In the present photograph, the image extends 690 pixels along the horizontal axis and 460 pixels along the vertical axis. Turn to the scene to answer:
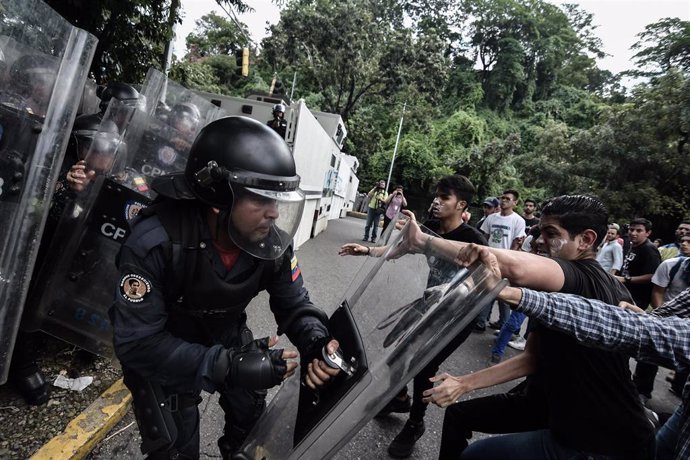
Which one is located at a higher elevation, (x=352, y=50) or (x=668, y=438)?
(x=352, y=50)

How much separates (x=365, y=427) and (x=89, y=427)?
70.4 inches

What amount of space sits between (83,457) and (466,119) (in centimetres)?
2884

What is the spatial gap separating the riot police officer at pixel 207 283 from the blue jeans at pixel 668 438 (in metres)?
1.34

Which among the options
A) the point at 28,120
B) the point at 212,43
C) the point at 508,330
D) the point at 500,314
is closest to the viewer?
the point at 28,120

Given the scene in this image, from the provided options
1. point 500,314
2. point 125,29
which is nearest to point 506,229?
point 500,314

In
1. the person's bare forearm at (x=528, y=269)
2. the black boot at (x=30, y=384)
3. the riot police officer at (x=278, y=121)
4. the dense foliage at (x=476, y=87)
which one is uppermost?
the dense foliage at (x=476, y=87)

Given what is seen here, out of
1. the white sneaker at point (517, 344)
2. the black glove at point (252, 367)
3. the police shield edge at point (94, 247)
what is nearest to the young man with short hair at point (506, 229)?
the white sneaker at point (517, 344)

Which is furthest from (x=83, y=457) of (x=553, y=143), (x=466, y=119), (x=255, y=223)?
(x=466, y=119)

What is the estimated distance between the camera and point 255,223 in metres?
1.47

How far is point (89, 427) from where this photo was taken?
82.0 inches

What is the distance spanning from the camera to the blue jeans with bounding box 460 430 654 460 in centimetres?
139

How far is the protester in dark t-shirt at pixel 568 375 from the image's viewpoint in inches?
53.0

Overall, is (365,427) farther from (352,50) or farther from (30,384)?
(352,50)

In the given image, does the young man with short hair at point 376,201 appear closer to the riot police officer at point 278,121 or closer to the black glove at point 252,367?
the riot police officer at point 278,121
